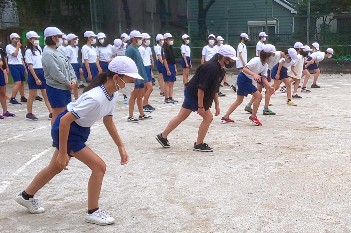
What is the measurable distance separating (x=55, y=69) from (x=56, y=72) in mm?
47

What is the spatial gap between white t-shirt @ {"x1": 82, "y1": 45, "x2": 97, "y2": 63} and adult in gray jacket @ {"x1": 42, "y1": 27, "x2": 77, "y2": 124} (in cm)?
565

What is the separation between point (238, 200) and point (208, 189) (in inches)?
19.1

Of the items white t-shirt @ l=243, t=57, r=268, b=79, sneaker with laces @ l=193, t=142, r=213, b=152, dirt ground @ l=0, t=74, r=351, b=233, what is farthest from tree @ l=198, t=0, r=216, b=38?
sneaker with laces @ l=193, t=142, r=213, b=152

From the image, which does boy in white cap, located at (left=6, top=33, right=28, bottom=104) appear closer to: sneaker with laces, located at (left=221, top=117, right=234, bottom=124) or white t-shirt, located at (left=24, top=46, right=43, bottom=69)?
white t-shirt, located at (left=24, top=46, right=43, bottom=69)

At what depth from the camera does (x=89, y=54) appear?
42.9ft

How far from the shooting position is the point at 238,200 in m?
5.00

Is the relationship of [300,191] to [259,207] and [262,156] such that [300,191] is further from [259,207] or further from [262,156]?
[262,156]

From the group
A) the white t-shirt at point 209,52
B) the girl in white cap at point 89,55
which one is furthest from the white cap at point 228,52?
the white t-shirt at point 209,52

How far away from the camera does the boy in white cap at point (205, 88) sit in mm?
6824

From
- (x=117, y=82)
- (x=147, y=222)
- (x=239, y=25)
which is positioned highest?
(x=239, y=25)

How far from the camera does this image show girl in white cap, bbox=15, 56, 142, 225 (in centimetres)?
416

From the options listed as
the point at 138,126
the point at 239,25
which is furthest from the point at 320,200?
the point at 239,25

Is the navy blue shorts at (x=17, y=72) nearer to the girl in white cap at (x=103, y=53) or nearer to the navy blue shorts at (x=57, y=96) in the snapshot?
the girl in white cap at (x=103, y=53)

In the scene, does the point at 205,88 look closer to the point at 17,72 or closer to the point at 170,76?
the point at 170,76
